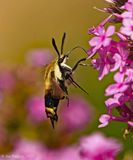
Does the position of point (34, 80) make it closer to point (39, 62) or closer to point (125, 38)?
point (39, 62)

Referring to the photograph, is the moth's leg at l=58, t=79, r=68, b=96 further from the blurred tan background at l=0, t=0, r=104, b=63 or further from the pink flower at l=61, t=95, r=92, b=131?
the blurred tan background at l=0, t=0, r=104, b=63

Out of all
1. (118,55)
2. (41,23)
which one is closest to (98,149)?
(118,55)

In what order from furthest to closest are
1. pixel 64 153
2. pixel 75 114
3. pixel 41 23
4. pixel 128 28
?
pixel 41 23, pixel 75 114, pixel 64 153, pixel 128 28

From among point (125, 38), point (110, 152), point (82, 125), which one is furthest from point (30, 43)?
point (125, 38)

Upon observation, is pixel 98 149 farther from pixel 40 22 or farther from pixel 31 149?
pixel 40 22

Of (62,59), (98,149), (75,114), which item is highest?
(62,59)

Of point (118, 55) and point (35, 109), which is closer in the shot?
point (118, 55)

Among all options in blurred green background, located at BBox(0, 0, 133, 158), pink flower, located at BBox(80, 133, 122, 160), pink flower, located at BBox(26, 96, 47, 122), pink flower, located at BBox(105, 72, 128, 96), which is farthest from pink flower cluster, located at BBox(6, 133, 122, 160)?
blurred green background, located at BBox(0, 0, 133, 158)
